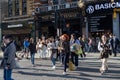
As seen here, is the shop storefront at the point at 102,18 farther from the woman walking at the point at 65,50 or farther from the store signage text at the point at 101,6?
the woman walking at the point at 65,50

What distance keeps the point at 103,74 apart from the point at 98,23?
21.1m

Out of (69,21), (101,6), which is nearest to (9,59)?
(101,6)

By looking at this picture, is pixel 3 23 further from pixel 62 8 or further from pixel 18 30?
pixel 62 8

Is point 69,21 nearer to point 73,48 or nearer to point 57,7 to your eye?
point 57,7

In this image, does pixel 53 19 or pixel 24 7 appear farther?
pixel 24 7

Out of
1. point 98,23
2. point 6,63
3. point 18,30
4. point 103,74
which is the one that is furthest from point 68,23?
point 6,63

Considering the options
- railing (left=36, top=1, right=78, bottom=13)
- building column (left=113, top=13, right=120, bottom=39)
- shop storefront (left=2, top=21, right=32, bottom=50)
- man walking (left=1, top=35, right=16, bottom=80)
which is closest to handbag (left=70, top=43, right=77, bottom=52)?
man walking (left=1, top=35, right=16, bottom=80)

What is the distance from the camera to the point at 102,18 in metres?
37.3

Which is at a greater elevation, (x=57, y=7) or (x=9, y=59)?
(x=57, y=7)

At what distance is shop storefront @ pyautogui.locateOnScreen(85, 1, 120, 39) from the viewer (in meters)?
36.0

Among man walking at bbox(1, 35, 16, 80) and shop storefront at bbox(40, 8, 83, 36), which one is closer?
man walking at bbox(1, 35, 16, 80)

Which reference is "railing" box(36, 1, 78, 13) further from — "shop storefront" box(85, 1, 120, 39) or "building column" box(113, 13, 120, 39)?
"building column" box(113, 13, 120, 39)

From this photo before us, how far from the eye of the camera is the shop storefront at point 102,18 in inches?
1416

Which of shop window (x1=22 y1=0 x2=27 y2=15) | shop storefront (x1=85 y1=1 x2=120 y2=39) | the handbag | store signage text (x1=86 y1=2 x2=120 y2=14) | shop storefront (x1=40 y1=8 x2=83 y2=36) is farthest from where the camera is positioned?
shop window (x1=22 y1=0 x2=27 y2=15)
